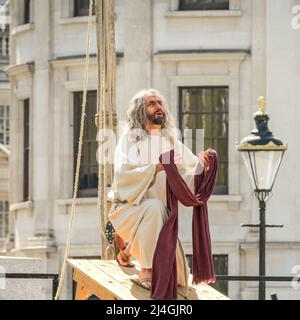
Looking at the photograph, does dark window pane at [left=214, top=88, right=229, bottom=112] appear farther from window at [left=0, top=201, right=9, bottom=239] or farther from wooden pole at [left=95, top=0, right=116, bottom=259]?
wooden pole at [left=95, top=0, right=116, bottom=259]

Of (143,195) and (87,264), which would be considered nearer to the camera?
(143,195)

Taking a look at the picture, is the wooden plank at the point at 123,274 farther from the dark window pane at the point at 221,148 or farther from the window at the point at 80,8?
the window at the point at 80,8

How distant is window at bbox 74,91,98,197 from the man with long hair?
23285mm

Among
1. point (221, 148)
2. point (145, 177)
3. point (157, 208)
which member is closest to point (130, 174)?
point (145, 177)

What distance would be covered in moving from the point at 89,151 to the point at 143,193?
2414 centimetres

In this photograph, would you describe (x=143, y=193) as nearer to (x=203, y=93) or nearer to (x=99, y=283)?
(x=99, y=283)

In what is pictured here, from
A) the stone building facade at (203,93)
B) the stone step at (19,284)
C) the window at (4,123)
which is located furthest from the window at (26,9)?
the stone step at (19,284)

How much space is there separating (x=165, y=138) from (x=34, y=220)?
25515 mm

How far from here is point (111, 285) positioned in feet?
53.5

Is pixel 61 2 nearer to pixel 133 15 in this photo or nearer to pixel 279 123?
pixel 133 15

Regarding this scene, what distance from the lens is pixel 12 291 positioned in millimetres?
18547

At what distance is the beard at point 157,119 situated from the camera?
53.8 feet

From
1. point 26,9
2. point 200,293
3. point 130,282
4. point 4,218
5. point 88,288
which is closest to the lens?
point 130,282
